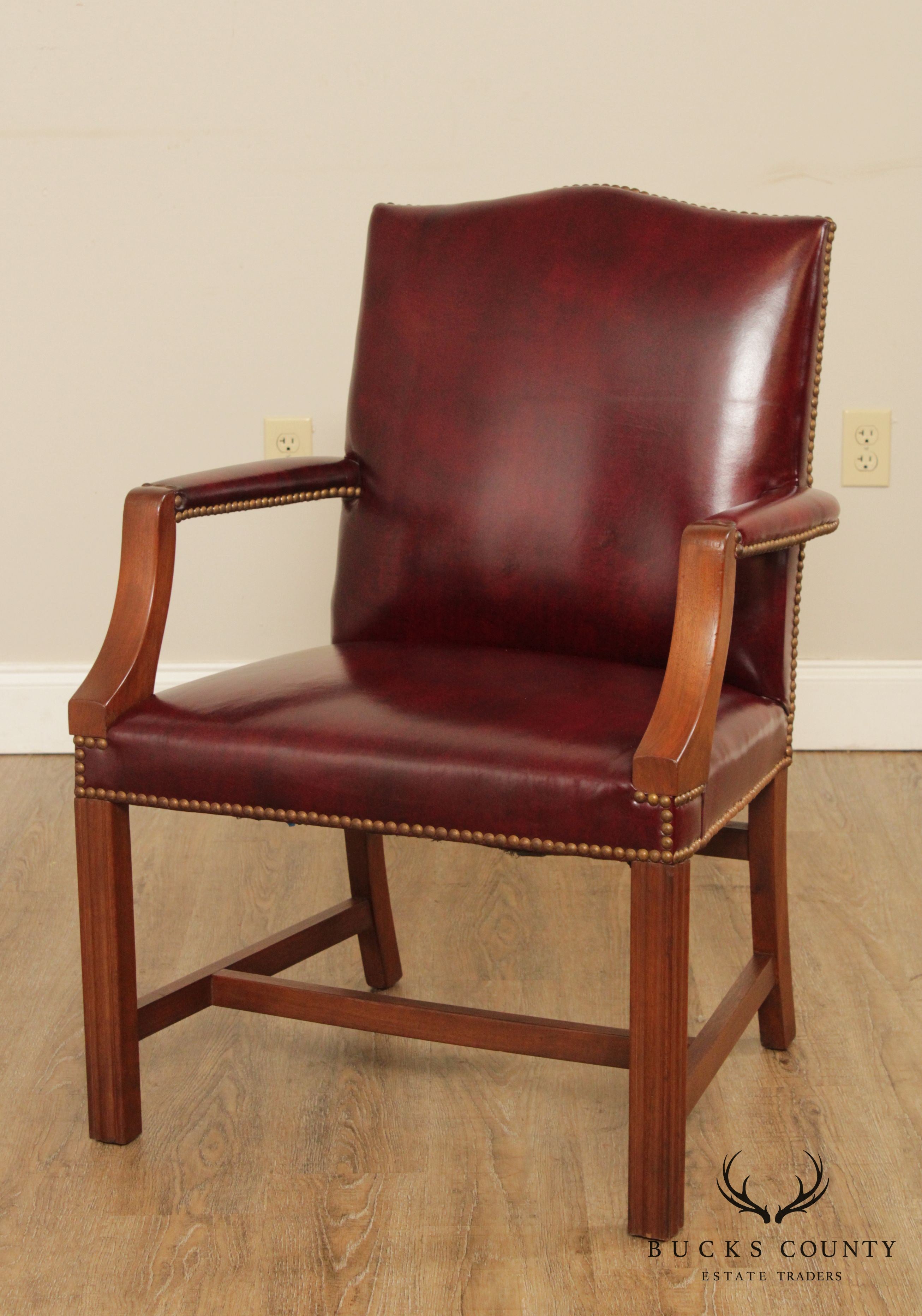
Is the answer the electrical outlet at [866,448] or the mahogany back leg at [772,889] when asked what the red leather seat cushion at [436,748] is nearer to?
the mahogany back leg at [772,889]

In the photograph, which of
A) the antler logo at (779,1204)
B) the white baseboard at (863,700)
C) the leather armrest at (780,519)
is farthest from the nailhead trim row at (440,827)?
the white baseboard at (863,700)

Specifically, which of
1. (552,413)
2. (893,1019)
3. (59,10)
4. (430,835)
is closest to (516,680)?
(430,835)

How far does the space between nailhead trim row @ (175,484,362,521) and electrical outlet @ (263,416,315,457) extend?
1.00 metres

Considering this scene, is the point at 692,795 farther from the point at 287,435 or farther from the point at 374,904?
the point at 287,435

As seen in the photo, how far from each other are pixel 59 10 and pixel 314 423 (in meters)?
0.79

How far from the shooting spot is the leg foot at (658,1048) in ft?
3.48

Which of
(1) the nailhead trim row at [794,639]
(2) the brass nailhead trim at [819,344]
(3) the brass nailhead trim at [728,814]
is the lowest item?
(3) the brass nailhead trim at [728,814]

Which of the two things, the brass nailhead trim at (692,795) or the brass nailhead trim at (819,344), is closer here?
the brass nailhead trim at (692,795)

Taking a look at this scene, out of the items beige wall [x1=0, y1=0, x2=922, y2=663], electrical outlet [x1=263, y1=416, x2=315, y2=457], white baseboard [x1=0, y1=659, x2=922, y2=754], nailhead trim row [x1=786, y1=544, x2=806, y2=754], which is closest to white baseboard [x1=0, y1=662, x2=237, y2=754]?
white baseboard [x1=0, y1=659, x2=922, y2=754]

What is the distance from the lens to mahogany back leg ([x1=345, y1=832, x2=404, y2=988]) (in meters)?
1.55

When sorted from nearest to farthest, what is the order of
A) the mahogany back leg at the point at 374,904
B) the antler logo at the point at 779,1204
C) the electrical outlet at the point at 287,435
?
1. the antler logo at the point at 779,1204
2. the mahogany back leg at the point at 374,904
3. the electrical outlet at the point at 287,435

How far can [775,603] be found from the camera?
132 centimetres

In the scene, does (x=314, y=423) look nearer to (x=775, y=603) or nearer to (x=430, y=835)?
(x=775, y=603)

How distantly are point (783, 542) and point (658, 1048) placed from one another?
0.42m
